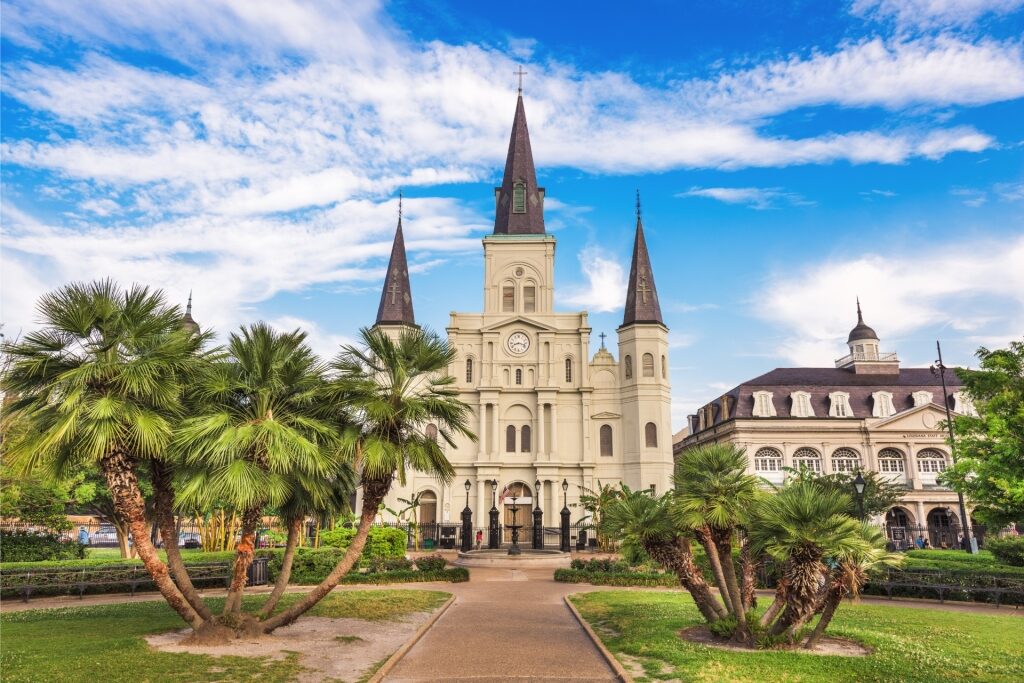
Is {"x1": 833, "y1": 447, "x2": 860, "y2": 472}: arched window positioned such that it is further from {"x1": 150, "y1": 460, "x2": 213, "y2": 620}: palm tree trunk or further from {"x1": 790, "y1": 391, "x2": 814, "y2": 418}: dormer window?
{"x1": 150, "y1": 460, "x2": 213, "y2": 620}: palm tree trunk

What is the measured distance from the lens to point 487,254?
51312 mm

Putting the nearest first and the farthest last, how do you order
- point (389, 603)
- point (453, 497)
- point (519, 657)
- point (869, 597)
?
point (519, 657), point (389, 603), point (869, 597), point (453, 497)

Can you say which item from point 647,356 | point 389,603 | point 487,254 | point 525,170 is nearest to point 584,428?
point 647,356

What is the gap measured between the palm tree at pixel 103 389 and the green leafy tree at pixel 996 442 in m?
22.2

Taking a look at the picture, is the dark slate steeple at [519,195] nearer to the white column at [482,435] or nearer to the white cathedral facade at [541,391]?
the white cathedral facade at [541,391]

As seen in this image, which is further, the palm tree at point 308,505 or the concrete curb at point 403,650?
the palm tree at point 308,505

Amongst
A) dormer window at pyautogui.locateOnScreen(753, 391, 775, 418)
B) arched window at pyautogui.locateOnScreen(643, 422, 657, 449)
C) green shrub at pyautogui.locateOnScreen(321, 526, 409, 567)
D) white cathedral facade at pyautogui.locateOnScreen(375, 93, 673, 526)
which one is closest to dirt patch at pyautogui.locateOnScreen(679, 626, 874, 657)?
green shrub at pyautogui.locateOnScreen(321, 526, 409, 567)

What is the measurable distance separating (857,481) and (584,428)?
94.4 feet

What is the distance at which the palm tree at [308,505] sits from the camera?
40.9 ft

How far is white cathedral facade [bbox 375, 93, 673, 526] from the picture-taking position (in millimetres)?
46125

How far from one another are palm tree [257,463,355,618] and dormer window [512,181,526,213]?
4120 cm

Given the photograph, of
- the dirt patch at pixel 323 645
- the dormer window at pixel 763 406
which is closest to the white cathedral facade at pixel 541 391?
the dormer window at pixel 763 406

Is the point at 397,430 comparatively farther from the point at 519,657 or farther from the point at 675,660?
the point at 675,660

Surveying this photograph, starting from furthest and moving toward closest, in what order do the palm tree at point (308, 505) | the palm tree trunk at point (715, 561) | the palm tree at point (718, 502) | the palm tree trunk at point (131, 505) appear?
1. the palm tree at point (308, 505)
2. the palm tree trunk at point (715, 561)
3. the palm tree at point (718, 502)
4. the palm tree trunk at point (131, 505)
